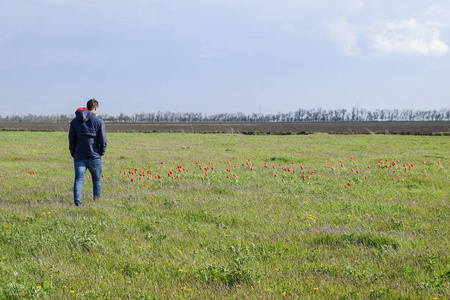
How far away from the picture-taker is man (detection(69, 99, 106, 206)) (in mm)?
8914

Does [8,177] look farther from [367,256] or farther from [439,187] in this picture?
[439,187]

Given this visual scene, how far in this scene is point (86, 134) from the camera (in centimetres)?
894

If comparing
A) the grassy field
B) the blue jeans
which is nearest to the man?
the blue jeans

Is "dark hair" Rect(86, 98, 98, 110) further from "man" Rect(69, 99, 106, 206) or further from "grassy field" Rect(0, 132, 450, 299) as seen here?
"grassy field" Rect(0, 132, 450, 299)

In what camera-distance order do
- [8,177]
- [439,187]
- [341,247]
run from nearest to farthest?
[341,247], [439,187], [8,177]

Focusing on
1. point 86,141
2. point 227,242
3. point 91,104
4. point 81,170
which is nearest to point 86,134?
point 86,141

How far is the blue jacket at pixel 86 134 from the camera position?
8.90 m

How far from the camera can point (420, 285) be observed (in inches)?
171

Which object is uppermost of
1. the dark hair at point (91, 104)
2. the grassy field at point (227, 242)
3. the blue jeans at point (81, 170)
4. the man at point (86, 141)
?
the dark hair at point (91, 104)

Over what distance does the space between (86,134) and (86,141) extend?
193 millimetres

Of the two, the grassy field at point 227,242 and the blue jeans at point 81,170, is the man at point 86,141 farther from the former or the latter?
the grassy field at point 227,242

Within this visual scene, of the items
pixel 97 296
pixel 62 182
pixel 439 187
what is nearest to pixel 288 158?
pixel 439 187

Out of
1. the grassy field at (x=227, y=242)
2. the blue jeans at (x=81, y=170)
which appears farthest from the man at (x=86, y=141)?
the grassy field at (x=227, y=242)

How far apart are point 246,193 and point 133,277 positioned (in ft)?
19.4
